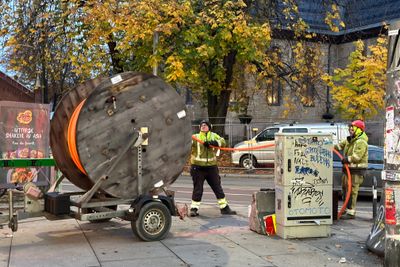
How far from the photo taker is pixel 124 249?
6910 millimetres

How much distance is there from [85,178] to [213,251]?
2.45 meters

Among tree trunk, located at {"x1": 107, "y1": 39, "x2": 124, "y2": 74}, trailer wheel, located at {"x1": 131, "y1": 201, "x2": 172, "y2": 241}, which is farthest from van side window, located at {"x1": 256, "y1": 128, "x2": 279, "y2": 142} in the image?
trailer wheel, located at {"x1": 131, "y1": 201, "x2": 172, "y2": 241}

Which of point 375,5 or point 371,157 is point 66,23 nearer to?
point 371,157

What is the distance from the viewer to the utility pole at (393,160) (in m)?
5.23

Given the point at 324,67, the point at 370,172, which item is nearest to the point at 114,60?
the point at 370,172

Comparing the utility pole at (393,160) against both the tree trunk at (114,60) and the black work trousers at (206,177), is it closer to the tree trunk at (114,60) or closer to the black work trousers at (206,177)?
the black work trousers at (206,177)

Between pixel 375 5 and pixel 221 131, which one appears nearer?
pixel 221 131

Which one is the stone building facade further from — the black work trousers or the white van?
the black work trousers

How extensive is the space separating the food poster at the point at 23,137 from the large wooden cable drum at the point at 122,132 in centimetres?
232

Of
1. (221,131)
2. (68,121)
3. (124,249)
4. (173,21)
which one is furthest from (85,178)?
(221,131)

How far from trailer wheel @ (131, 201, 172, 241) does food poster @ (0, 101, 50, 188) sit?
3639 millimetres

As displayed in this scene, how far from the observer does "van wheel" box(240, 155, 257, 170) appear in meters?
22.0

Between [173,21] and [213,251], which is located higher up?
[173,21]

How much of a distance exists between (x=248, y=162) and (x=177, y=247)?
15.3 meters
